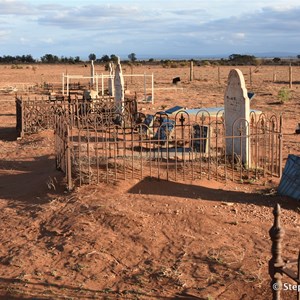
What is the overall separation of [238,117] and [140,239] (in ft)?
14.5

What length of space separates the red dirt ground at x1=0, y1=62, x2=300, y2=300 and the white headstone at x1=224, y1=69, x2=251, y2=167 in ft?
3.09

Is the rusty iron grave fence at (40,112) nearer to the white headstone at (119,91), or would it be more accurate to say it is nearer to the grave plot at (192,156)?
the white headstone at (119,91)

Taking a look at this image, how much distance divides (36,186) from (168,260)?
3.63m

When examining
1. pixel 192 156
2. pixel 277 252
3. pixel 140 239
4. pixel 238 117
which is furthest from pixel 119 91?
pixel 277 252

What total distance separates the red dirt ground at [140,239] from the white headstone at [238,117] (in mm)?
942

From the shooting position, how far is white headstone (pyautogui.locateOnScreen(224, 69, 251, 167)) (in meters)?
9.71

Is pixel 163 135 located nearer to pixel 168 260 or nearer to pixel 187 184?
pixel 187 184

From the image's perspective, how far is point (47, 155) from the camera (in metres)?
11.8

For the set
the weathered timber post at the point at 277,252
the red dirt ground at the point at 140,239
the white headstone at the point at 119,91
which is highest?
the white headstone at the point at 119,91

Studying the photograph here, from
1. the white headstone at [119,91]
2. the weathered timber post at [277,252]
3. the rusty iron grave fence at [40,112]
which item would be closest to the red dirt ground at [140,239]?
the weathered timber post at [277,252]

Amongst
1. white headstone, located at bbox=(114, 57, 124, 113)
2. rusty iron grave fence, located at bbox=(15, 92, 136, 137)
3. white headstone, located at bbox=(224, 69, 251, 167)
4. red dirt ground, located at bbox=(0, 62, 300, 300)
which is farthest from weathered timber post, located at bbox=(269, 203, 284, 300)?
white headstone, located at bbox=(114, 57, 124, 113)

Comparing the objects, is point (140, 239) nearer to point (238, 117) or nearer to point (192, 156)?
point (192, 156)

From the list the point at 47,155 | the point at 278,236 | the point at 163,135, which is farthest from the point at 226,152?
the point at 278,236

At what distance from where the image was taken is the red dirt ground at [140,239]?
5289mm
